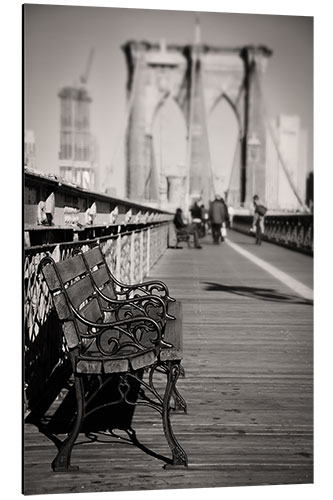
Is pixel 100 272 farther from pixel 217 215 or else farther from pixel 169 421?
pixel 169 421

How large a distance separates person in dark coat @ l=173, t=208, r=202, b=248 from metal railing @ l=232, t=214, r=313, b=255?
0.23 metres

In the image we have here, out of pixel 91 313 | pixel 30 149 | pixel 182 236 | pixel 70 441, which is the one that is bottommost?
pixel 70 441

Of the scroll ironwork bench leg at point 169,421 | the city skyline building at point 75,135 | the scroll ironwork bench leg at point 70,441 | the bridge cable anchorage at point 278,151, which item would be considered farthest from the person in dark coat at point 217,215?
the scroll ironwork bench leg at point 70,441

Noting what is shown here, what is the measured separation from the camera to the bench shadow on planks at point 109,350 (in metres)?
3.24

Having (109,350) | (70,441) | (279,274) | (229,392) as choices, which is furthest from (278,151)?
(70,441)

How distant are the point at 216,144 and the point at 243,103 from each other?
27 cm

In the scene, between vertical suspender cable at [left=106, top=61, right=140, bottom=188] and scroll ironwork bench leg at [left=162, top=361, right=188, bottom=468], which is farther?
vertical suspender cable at [left=106, top=61, right=140, bottom=188]

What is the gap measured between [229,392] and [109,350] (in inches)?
35.7

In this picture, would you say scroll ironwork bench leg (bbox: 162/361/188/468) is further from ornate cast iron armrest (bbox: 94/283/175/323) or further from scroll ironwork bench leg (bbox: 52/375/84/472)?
ornate cast iron armrest (bbox: 94/283/175/323)

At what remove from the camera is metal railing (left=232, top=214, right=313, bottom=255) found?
4527 millimetres

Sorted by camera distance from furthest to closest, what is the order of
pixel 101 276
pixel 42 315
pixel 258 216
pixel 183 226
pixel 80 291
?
pixel 183 226
pixel 258 216
pixel 101 276
pixel 42 315
pixel 80 291

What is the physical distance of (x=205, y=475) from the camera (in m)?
3.54

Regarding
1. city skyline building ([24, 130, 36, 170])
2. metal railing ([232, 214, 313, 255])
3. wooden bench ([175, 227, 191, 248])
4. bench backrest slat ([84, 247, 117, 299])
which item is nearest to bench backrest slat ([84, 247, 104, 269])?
bench backrest slat ([84, 247, 117, 299])

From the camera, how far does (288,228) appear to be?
15.3ft
